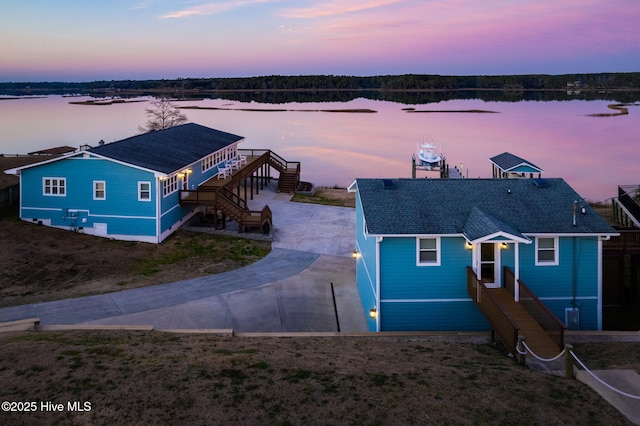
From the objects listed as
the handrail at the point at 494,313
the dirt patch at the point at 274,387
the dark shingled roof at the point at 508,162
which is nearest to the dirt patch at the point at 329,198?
the dark shingled roof at the point at 508,162

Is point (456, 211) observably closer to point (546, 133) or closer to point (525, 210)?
point (525, 210)

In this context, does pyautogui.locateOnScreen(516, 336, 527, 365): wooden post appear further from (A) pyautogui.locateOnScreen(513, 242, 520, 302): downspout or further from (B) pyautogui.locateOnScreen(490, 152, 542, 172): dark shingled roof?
(B) pyautogui.locateOnScreen(490, 152, 542, 172): dark shingled roof

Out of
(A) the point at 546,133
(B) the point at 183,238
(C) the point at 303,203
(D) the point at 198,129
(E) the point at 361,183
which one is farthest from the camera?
(A) the point at 546,133

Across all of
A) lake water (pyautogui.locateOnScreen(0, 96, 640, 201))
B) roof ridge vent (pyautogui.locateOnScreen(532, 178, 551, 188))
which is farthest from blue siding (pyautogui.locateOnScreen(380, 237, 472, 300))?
lake water (pyautogui.locateOnScreen(0, 96, 640, 201))

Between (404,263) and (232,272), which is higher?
(404,263)

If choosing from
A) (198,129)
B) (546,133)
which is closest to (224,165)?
(198,129)

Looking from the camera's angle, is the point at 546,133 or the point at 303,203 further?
the point at 546,133

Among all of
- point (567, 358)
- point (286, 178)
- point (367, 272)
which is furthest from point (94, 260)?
point (286, 178)

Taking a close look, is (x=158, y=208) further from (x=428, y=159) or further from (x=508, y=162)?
(x=428, y=159)
